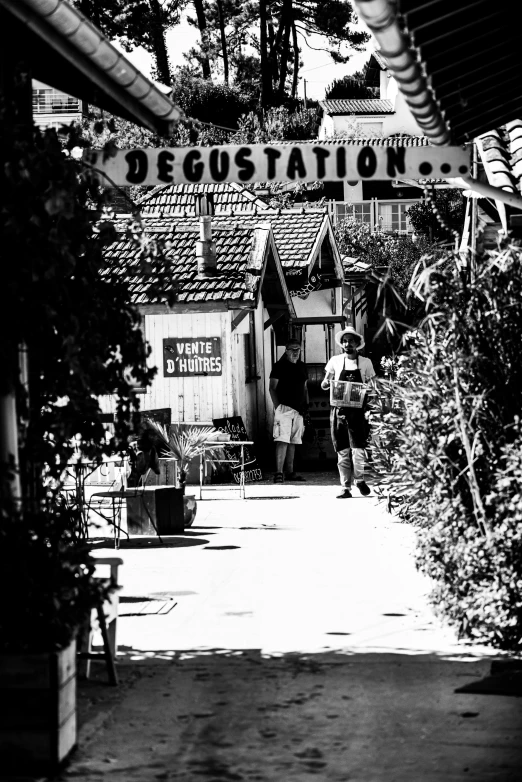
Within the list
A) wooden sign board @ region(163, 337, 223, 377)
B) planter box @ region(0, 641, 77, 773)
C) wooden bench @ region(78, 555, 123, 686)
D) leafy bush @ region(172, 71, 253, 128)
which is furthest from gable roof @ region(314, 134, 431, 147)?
leafy bush @ region(172, 71, 253, 128)

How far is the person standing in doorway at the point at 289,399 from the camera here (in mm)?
17609

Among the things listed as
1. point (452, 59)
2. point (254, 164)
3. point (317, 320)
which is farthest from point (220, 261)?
point (254, 164)

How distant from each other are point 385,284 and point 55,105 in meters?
37.9

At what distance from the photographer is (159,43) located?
44.8 meters

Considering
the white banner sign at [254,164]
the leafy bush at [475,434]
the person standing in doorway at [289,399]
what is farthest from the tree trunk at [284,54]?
the white banner sign at [254,164]

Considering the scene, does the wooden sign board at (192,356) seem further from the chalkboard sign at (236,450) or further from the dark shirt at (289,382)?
the dark shirt at (289,382)

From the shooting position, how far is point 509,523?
6656mm

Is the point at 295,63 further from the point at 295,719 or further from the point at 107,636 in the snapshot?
the point at 295,719

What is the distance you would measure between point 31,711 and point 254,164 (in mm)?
2832

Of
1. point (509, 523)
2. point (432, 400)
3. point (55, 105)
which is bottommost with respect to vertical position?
point (509, 523)

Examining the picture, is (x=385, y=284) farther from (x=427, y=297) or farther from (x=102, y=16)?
(x=102, y=16)

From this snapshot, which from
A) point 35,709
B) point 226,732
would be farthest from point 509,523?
point 35,709

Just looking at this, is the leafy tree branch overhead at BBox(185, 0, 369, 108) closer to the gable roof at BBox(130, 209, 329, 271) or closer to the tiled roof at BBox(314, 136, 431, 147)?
the tiled roof at BBox(314, 136, 431, 147)

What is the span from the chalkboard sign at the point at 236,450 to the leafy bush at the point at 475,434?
10.7 metres
